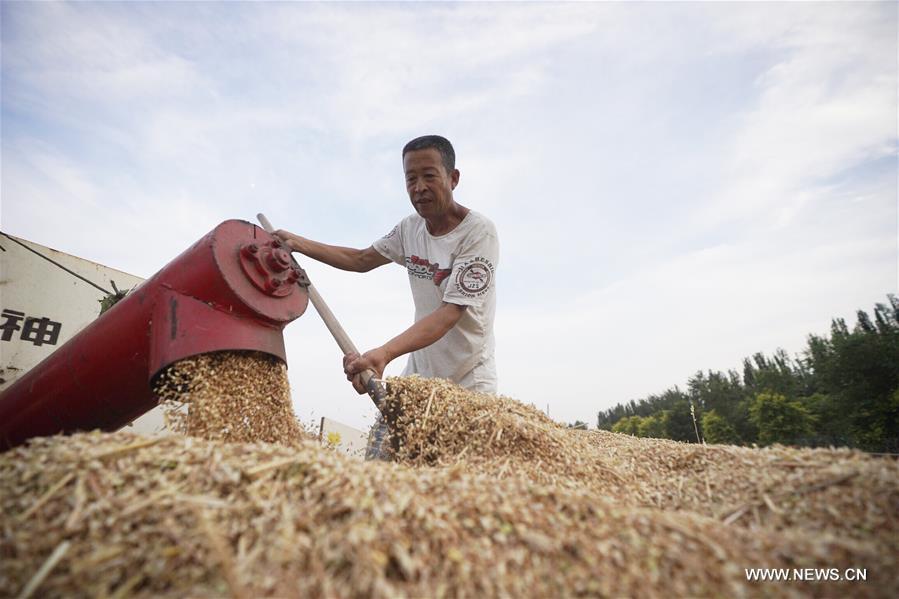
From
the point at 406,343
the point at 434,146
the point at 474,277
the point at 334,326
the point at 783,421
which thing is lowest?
the point at 783,421

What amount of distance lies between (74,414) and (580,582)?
293cm

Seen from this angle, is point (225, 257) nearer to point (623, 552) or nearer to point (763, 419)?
point (623, 552)

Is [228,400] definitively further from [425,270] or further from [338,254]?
[338,254]

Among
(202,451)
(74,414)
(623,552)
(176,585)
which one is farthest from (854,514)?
(74,414)

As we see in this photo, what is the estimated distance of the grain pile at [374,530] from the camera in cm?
95

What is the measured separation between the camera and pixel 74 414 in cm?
252

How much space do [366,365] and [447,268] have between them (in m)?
1.10

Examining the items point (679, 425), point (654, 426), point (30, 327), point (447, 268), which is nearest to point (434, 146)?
point (447, 268)

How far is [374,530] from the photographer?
1055 millimetres

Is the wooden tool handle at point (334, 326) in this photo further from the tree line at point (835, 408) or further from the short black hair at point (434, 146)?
the tree line at point (835, 408)

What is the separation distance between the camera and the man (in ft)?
10.5

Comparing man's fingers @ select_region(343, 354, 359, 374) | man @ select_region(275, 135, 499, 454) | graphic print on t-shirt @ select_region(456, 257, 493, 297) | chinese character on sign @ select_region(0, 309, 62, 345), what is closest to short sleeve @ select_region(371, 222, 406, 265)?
man @ select_region(275, 135, 499, 454)

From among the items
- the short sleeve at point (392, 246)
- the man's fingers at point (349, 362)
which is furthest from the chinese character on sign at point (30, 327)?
the man's fingers at point (349, 362)

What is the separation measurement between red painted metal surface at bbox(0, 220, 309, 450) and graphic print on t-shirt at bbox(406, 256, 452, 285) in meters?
1.29
